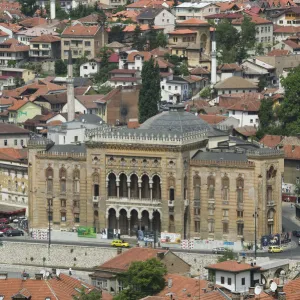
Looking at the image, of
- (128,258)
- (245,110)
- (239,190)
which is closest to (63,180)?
(239,190)

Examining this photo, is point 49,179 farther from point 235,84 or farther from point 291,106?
point 235,84

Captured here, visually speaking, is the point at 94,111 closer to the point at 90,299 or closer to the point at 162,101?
the point at 162,101

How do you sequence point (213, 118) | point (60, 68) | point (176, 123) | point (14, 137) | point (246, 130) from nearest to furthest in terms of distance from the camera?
Result: point (176, 123)
point (246, 130)
point (213, 118)
point (14, 137)
point (60, 68)

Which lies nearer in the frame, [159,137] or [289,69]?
[159,137]

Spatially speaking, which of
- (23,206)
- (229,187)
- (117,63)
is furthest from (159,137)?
(117,63)

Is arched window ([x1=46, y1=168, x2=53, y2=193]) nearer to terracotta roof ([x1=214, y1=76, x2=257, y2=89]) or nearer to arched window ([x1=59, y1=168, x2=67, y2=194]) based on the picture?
arched window ([x1=59, y1=168, x2=67, y2=194])

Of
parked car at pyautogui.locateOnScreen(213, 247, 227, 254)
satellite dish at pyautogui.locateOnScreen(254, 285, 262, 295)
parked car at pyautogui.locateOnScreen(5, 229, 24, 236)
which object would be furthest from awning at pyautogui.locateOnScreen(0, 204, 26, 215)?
satellite dish at pyautogui.locateOnScreen(254, 285, 262, 295)
